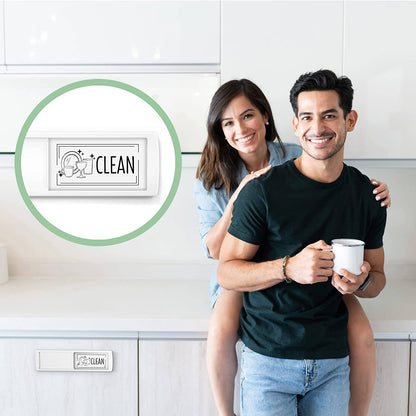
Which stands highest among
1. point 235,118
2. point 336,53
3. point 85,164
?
point 336,53

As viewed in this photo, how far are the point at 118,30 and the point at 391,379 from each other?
1.46 meters

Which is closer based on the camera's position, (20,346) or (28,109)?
(20,346)

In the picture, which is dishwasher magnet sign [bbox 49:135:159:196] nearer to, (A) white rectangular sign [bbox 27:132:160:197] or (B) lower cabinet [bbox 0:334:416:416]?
(A) white rectangular sign [bbox 27:132:160:197]

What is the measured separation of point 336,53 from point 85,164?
4.52 ft

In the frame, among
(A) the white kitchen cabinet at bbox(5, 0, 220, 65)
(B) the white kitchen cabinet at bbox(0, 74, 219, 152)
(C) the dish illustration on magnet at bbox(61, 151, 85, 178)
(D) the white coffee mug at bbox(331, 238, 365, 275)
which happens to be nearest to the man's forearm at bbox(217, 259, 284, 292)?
(D) the white coffee mug at bbox(331, 238, 365, 275)

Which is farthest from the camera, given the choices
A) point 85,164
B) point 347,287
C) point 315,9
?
point 85,164

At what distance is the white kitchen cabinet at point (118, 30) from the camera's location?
1.64 metres

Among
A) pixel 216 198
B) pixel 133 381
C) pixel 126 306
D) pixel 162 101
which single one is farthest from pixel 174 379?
pixel 162 101

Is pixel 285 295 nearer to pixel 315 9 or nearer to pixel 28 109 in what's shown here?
pixel 315 9

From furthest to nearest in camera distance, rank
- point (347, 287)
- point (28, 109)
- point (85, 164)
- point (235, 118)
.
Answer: point (85, 164) < point (28, 109) < point (235, 118) < point (347, 287)

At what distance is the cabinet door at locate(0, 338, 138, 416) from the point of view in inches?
60.6

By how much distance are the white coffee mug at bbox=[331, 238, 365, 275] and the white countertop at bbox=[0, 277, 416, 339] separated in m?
0.47

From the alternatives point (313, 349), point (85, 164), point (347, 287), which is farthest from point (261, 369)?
point (85, 164)

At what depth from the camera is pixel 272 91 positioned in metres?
1.66
